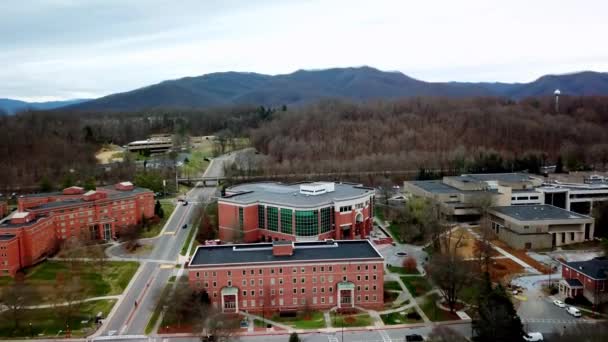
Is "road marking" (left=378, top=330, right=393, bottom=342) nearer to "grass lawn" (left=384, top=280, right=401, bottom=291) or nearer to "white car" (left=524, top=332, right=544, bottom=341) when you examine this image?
"grass lawn" (left=384, top=280, right=401, bottom=291)

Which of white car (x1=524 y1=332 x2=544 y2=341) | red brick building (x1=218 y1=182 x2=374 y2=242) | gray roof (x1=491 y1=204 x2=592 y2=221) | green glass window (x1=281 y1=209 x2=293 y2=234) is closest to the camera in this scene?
white car (x1=524 y1=332 x2=544 y2=341)

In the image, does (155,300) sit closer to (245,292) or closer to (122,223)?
(245,292)

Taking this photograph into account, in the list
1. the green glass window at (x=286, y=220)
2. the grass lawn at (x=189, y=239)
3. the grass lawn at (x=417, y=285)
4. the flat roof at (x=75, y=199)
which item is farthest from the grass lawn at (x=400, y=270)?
the flat roof at (x=75, y=199)

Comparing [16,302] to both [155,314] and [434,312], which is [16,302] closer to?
[155,314]

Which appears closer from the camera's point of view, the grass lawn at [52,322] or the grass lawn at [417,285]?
the grass lawn at [52,322]

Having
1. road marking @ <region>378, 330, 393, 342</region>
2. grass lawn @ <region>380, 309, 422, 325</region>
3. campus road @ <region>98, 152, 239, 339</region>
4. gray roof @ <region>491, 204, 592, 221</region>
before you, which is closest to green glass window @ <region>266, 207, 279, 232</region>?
campus road @ <region>98, 152, 239, 339</region>

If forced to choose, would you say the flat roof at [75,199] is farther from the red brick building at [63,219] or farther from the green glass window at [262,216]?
the green glass window at [262,216]
